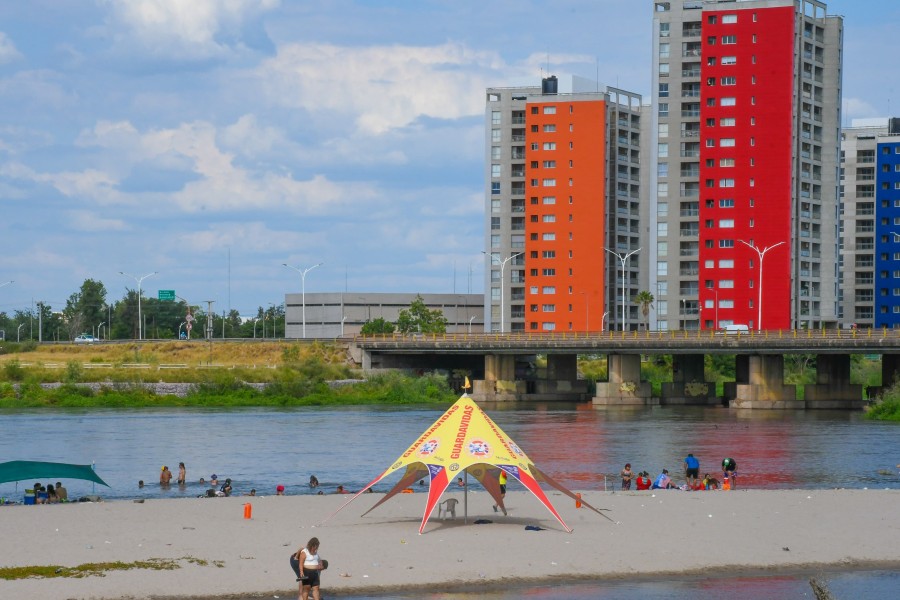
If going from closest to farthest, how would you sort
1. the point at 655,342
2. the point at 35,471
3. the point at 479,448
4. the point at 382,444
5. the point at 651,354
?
the point at 479,448 → the point at 35,471 → the point at 382,444 → the point at 655,342 → the point at 651,354

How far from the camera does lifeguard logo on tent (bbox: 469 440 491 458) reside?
4011 cm

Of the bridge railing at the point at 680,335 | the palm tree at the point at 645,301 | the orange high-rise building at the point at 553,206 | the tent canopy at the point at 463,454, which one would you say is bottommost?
the tent canopy at the point at 463,454

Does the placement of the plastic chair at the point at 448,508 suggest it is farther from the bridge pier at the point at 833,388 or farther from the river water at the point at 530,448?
the bridge pier at the point at 833,388

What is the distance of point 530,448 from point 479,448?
3749 cm

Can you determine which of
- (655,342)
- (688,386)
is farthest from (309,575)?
(688,386)

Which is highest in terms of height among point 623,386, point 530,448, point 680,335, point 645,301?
point 645,301

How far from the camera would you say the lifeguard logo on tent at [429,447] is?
40656 millimetres

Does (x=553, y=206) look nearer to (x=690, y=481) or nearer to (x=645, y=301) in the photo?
(x=645, y=301)

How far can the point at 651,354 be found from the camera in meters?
136

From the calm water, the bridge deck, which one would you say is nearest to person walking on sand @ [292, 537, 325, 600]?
the calm water

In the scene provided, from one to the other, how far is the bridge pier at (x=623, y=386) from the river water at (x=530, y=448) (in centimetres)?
1249

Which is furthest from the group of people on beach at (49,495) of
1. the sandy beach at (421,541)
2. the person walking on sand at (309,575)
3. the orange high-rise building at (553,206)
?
the orange high-rise building at (553,206)

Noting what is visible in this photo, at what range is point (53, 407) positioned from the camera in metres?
118

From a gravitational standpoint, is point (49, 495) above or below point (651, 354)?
below
